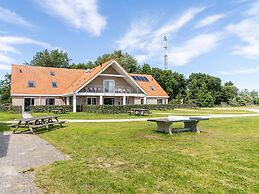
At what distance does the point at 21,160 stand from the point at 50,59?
56.8 metres

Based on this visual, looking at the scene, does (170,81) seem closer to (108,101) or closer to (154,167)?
(108,101)

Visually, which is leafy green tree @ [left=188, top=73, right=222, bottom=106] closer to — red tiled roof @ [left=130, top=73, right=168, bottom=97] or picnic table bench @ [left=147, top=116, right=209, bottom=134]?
red tiled roof @ [left=130, top=73, right=168, bottom=97]

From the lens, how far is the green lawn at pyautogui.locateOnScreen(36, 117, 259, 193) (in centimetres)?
467

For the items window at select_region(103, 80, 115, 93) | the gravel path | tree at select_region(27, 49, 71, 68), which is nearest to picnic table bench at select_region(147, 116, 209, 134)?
the gravel path

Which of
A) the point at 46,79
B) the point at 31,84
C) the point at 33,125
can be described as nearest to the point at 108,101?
the point at 46,79

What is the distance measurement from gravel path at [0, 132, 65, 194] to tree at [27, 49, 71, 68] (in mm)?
52622

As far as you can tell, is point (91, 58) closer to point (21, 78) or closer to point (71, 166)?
point (21, 78)

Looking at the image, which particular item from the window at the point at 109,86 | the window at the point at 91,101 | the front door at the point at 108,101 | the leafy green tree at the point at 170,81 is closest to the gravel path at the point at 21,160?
the window at the point at 109,86

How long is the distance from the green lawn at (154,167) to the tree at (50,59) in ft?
178

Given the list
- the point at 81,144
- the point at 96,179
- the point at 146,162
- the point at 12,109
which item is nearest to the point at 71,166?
the point at 96,179

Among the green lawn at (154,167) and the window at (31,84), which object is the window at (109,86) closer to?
the window at (31,84)

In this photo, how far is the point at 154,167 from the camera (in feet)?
19.3

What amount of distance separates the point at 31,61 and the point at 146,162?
62.2 meters

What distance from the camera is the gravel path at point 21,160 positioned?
4.75m
